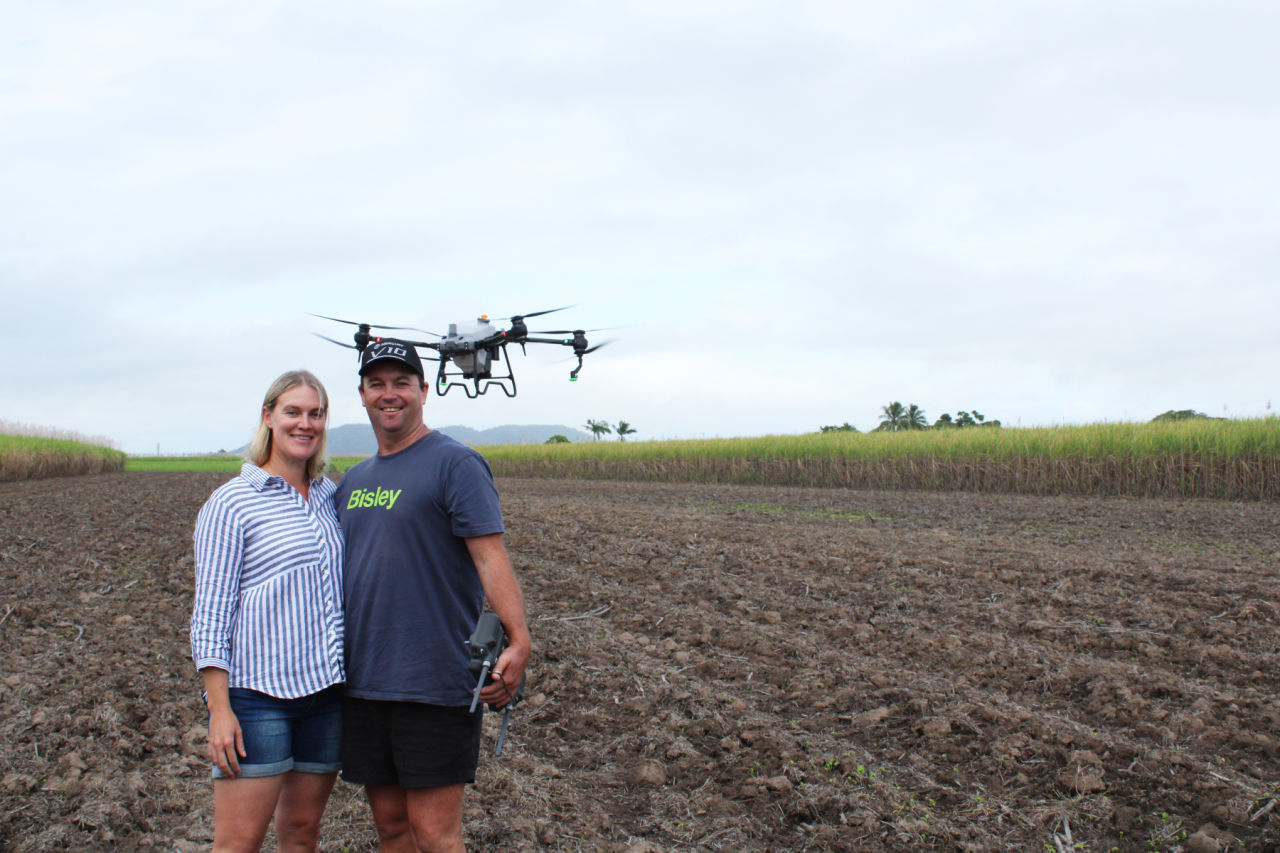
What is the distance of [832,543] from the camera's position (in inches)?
368

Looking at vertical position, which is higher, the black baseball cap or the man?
the black baseball cap

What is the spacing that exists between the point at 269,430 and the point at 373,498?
386mm

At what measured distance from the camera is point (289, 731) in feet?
7.57

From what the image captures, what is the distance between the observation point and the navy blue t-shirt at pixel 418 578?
2324mm

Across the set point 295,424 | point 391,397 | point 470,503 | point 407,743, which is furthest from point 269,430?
point 407,743

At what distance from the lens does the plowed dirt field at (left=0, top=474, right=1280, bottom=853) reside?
3426 mm

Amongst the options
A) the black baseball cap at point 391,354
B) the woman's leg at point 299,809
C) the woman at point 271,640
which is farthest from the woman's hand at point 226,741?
the black baseball cap at point 391,354

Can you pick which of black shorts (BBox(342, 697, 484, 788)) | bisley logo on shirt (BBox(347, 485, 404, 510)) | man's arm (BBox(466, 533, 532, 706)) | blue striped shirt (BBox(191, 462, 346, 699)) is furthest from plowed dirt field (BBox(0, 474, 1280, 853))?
bisley logo on shirt (BBox(347, 485, 404, 510))

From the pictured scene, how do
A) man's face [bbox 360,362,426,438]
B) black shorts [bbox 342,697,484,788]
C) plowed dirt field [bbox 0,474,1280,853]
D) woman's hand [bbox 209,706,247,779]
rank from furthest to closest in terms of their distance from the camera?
1. plowed dirt field [bbox 0,474,1280,853]
2. man's face [bbox 360,362,426,438]
3. black shorts [bbox 342,697,484,788]
4. woman's hand [bbox 209,706,247,779]

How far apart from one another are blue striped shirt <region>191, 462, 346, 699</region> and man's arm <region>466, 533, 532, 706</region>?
1.37ft

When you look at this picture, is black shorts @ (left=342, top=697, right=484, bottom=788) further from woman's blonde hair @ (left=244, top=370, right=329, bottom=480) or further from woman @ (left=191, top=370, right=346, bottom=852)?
woman's blonde hair @ (left=244, top=370, right=329, bottom=480)

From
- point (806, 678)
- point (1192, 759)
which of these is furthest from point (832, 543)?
point (1192, 759)

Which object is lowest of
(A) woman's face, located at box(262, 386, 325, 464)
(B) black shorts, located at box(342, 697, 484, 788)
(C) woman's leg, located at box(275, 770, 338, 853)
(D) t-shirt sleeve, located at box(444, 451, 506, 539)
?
(C) woman's leg, located at box(275, 770, 338, 853)

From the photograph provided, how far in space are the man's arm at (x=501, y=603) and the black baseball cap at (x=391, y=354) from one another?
54 cm
